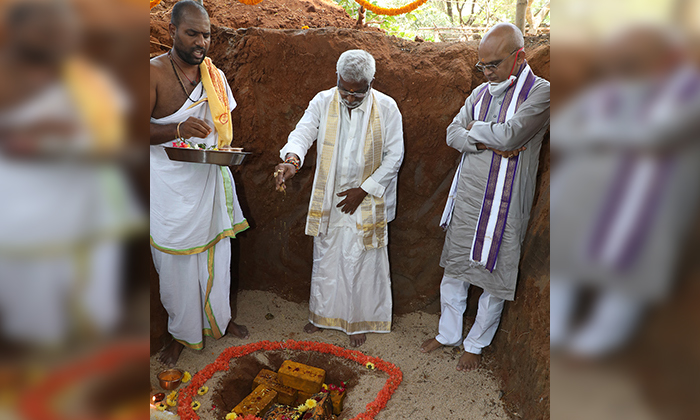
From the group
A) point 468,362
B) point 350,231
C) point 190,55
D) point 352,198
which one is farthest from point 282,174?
point 468,362

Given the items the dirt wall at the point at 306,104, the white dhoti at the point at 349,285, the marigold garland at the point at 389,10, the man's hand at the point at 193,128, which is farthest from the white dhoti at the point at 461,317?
the marigold garland at the point at 389,10

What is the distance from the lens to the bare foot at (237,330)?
136 inches

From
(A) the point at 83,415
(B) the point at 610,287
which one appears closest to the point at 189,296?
(A) the point at 83,415

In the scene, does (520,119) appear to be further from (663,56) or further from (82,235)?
(82,235)

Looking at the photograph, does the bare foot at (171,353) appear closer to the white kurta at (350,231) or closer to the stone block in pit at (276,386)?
the stone block in pit at (276,386)

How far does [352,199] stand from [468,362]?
143 centimetres

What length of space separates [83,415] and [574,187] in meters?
0.58

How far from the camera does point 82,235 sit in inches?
16.9

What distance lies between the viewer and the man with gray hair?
→ 3352mm

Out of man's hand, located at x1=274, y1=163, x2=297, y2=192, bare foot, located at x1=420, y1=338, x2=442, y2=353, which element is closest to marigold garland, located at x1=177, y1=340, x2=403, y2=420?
bare foot, located at x1=420, y1=338, x2=442, y2=353

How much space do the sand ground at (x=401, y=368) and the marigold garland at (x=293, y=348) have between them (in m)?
0.05

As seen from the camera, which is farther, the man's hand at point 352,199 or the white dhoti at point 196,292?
the man's hand at point 352,199

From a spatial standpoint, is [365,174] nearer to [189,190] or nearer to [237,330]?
[189,190]

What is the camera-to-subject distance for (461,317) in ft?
10.8
